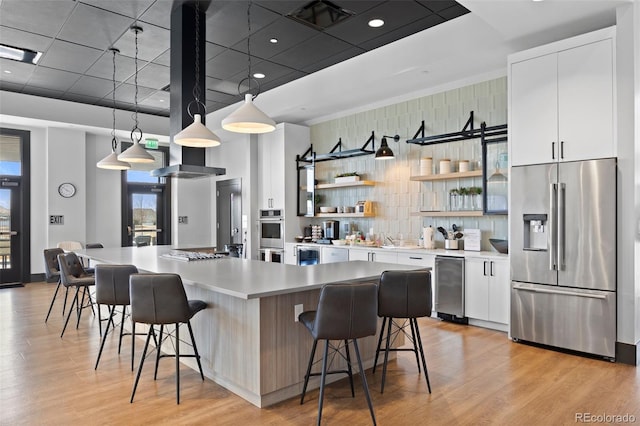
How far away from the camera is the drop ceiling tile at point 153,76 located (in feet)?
19.5

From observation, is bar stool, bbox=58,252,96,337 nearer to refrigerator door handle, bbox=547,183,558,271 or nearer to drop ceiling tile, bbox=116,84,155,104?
drop ceiling tile, bbox=116,84,155,104

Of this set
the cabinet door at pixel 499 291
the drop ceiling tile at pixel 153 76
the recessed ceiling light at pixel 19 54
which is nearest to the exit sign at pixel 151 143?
the drop ceiling tile at pixel 153 76

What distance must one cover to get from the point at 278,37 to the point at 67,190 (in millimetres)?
5838

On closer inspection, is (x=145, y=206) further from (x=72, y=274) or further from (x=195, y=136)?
(x=195, y=136)

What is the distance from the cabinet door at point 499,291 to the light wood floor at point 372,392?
44 cm

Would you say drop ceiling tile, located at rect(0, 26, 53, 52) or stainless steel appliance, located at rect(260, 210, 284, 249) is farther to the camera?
stainless steel appliance, located at rect(260, 210, 284, 249)

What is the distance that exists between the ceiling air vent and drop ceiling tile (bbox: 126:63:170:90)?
2493mm

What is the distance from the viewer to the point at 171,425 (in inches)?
103

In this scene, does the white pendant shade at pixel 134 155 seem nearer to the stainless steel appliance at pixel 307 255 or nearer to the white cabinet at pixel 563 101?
the stainless steel appliance at pixel 307 255

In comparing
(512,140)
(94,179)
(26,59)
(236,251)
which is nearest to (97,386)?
(236,251)

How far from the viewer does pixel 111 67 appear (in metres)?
5.96

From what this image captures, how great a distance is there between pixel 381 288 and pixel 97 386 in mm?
2299

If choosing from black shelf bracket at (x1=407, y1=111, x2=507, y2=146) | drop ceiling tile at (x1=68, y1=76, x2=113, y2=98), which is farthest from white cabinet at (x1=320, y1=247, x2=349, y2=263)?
drop ceiling tile at (x1=68, y1=76, x2=113, y2=98)

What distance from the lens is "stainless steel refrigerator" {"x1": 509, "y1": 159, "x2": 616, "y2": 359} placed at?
3.76 m
